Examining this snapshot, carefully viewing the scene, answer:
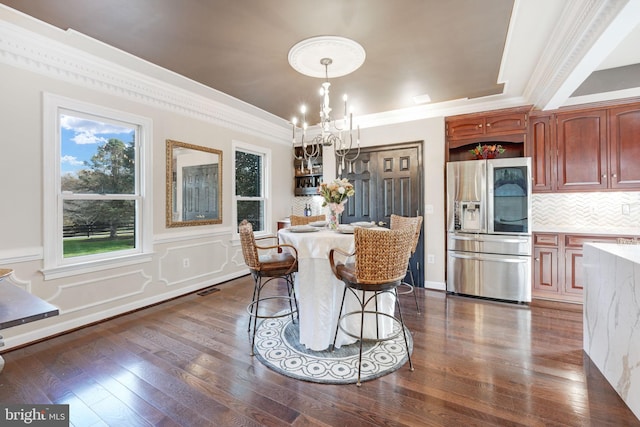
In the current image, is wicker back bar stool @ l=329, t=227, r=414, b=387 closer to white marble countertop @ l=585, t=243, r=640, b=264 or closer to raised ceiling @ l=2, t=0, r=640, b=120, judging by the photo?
white marble countertop @ l=585, t=243, r=640, b=264

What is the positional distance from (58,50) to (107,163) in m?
1.05

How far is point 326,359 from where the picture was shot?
2.28 m

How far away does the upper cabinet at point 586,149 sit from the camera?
10.9 feet

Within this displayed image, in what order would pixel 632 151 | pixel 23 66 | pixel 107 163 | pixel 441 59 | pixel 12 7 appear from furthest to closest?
1. pixel 632 151
2. pixel 107 163
3. pixel 441 59
4. pixel 23 66
5. pixel 12 7

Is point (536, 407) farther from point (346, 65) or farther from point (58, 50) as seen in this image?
point (58, 50)

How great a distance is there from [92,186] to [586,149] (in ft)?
18.4

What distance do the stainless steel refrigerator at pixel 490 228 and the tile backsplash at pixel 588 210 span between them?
51 centimetres

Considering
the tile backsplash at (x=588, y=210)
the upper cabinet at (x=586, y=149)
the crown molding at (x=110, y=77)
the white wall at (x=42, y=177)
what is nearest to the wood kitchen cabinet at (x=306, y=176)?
the crown molding at (x=110, y=77)

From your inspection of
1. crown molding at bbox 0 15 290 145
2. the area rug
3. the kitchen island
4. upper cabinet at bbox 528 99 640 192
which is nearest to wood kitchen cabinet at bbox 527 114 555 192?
upper cabinet at bbox 528 99 640 192

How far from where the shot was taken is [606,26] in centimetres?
193

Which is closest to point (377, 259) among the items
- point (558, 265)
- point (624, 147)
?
point (558, 265)

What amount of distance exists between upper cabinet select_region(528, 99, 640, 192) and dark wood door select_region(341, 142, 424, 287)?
1478 mm

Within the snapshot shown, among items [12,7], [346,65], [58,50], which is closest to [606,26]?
[346,65]

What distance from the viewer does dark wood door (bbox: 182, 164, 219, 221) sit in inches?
151
